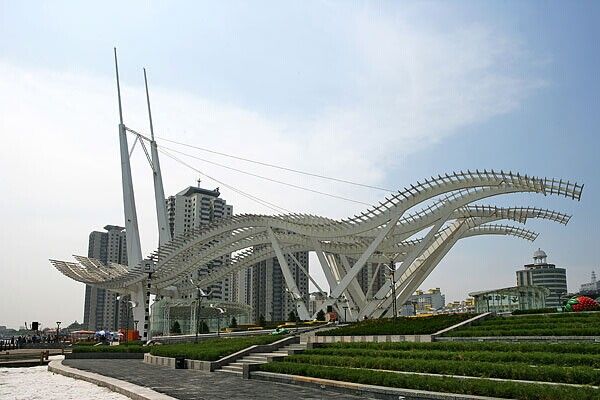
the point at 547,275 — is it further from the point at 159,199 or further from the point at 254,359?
the point at 254,359

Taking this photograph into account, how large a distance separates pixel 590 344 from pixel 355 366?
664 centimetres

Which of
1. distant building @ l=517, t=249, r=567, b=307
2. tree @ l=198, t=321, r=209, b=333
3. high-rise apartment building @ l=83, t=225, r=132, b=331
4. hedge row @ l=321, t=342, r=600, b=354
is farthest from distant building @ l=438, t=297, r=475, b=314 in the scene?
high-rise apartment building @ l=83, t=225, r=132, b=331

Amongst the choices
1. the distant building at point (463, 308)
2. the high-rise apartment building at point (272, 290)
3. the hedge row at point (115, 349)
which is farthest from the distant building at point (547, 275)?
the hedge row at point (115, 349)

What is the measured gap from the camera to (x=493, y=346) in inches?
682

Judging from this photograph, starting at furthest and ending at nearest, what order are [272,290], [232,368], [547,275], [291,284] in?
[272,290]
[547,275]
[291,284]
[232,368]

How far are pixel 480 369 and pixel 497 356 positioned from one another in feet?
4.71

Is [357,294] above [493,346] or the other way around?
above

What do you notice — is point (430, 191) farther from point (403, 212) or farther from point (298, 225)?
point (298, 225)

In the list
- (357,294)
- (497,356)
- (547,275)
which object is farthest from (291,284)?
(547,275)

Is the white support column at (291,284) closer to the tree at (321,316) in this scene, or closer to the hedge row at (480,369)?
the tree at (321,316)

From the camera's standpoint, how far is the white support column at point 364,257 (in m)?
41.3

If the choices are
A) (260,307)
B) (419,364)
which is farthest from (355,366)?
(260,307)

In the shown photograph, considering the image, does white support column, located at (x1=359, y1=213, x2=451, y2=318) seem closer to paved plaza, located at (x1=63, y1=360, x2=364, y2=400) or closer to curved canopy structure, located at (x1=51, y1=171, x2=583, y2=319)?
curved canopy structure, located at (x1=51, y1=171, x2=583, y2=319)

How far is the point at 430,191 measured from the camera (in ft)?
127
